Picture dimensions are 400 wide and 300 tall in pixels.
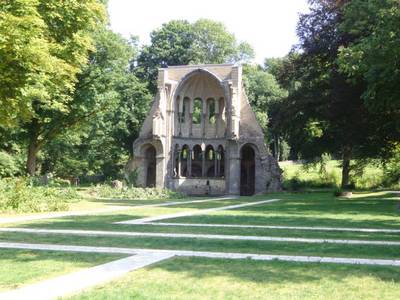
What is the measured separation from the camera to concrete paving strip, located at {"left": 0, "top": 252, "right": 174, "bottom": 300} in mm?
6027

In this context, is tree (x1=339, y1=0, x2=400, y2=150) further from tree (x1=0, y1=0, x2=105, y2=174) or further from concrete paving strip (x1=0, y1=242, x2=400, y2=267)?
tree (x1=0, y1=0, x2=105, y2=174)

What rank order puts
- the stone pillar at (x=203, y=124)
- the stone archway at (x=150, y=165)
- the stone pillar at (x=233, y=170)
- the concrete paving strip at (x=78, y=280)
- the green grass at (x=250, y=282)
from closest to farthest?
the concrete paving strip at (x=78, y=280)
the green grass at (x=250, y=282)
the stone pillar at (x=233, y=170)
the stone pillar at (x=203, y=124)
the stone archway at (x=150, y=165)

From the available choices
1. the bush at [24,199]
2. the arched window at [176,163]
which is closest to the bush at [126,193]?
the arched window at [176,163]

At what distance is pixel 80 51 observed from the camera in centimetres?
2258

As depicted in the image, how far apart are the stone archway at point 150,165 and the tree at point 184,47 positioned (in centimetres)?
1279

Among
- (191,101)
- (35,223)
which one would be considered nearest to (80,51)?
(35,223)

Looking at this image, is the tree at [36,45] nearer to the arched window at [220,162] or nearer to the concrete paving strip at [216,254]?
the concrete paving strip at [216,254]

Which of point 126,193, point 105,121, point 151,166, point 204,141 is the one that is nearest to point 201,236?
point 126,193

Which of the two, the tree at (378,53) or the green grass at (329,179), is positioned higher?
the tree at (378,53)

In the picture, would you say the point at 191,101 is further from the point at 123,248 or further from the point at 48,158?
the point at 123,248

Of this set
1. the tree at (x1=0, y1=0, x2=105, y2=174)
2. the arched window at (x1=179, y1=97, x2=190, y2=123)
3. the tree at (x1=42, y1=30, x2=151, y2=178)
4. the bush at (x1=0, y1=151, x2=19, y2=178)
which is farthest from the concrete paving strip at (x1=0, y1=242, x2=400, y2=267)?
the arched window at (x1=179, y1=97, x2=190, y2=123)

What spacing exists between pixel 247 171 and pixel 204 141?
4433 mm

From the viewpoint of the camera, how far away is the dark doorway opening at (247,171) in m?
42.1

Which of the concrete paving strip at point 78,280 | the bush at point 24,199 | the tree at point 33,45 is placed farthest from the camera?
the bush at point 24,199
